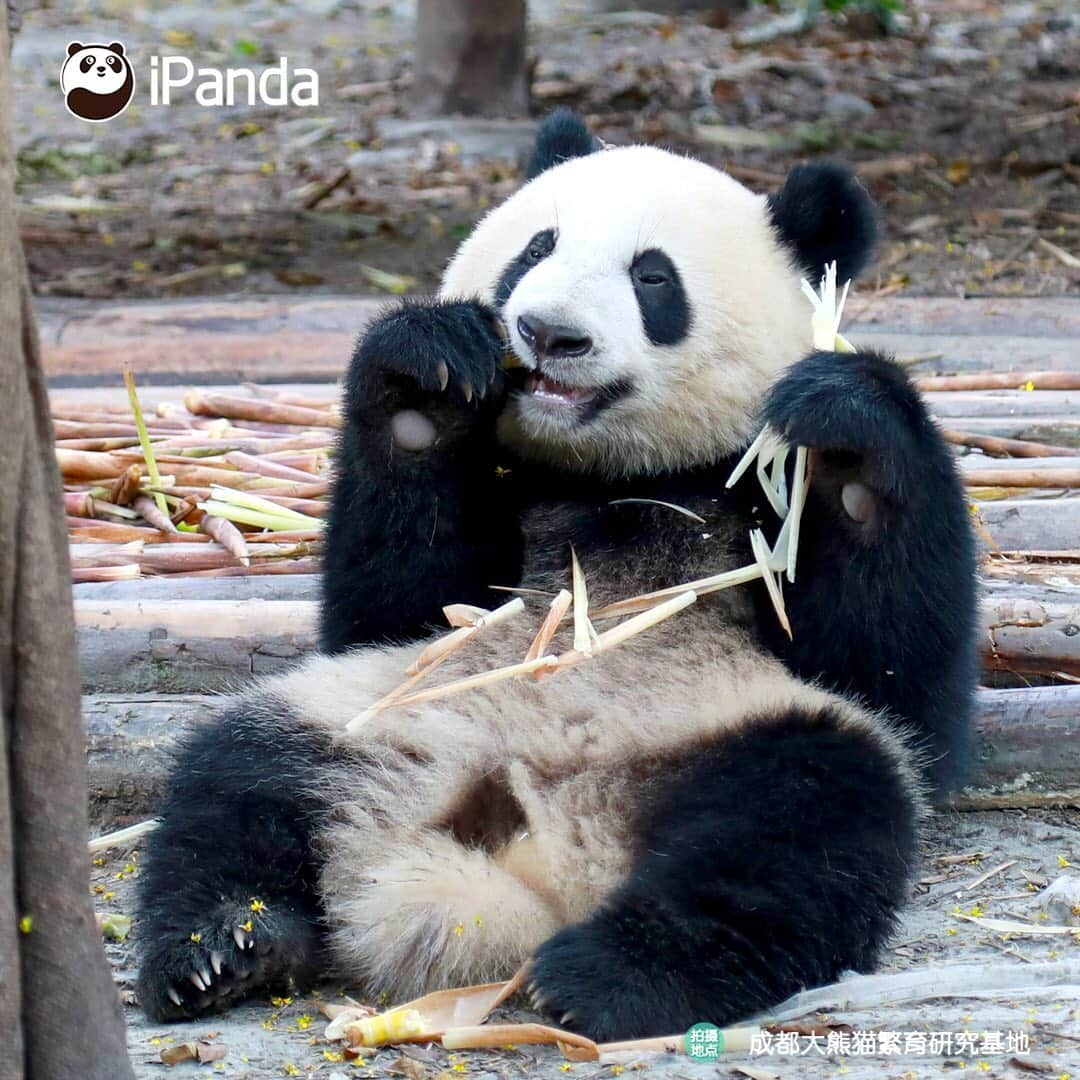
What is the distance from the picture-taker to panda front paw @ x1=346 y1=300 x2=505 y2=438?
3.00 m

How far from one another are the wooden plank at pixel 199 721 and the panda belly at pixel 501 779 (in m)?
0.48

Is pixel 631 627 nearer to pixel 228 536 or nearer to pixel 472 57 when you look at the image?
pixel 228 536

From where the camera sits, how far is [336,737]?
3.00m

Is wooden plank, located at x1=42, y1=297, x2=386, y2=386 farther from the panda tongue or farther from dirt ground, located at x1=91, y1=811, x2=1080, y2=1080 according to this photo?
dirt ground, located at x1=91, y1=811, x2=1080, y2=1080

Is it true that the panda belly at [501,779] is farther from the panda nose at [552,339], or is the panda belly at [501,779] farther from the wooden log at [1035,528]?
the wooden log at [1035,528]

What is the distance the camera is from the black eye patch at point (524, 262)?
3.27 meters

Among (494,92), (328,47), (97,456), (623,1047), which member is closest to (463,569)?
(623,1047)

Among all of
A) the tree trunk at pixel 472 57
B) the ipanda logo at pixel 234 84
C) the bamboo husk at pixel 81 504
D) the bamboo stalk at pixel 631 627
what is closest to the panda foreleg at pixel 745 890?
the bamboo stalk at pixel 631 627

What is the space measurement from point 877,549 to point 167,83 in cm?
1002

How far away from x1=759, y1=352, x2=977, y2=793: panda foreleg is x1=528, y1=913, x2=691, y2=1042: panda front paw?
70 cm

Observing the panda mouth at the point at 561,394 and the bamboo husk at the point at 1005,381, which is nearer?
the panda mouth at the point at 561,394

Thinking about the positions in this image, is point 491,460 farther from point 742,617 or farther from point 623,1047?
point 623,1047

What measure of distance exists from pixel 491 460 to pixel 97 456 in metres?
1.64

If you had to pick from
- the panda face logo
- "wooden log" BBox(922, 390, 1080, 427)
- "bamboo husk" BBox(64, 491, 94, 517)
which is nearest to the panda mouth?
"bamboo husk" BBox(64, 491, 94, 517)
